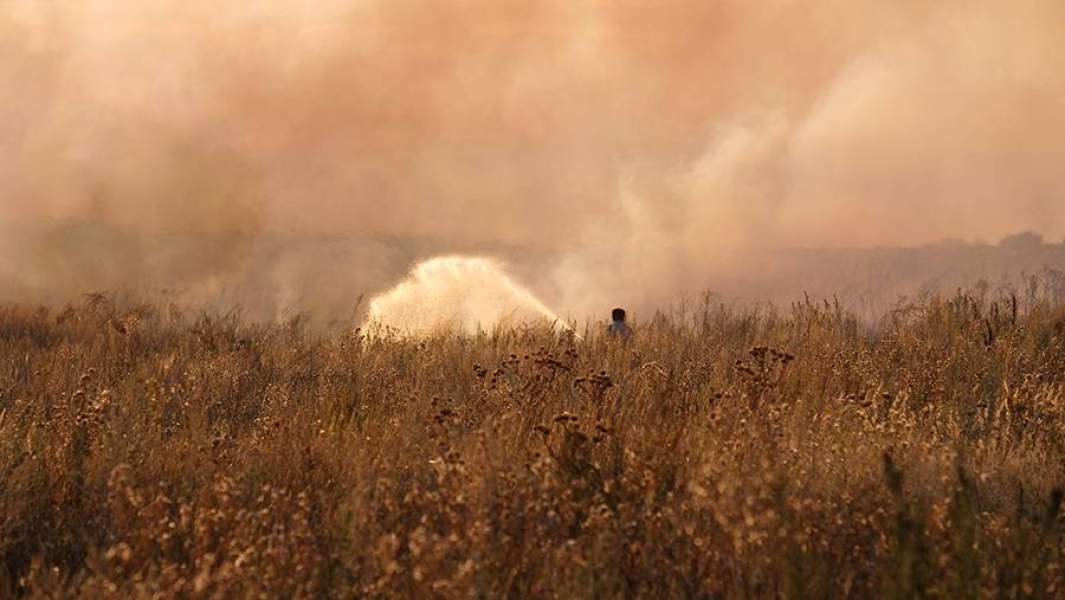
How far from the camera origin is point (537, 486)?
4207mm

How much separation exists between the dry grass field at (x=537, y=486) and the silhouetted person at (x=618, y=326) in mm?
2048

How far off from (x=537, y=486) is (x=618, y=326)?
7522 millimetres

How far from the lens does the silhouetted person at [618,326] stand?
1103 cm

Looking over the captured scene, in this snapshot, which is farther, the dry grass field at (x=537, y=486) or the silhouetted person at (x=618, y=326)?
the silhouetted person at (x=618, y=326)

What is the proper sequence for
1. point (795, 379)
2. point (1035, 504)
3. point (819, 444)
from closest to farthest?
point (1035, 504) < point (819, 444) < point (795, 379)

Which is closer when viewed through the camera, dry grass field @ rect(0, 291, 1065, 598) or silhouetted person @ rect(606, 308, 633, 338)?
dry grass field @ rect(0, 291, 1065, 598)

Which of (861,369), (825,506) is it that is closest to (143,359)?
(861,369)

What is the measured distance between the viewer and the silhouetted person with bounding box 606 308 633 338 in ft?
36.2

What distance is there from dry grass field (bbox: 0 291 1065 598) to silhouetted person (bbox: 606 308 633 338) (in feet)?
6.72

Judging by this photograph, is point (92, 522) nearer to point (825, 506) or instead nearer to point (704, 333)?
point (825, 506)

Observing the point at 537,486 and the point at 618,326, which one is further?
the point at 618,326

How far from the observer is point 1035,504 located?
4945 millimetres

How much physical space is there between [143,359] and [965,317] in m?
8.47

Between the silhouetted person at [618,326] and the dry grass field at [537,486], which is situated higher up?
the silhouetted person at [618,326]
